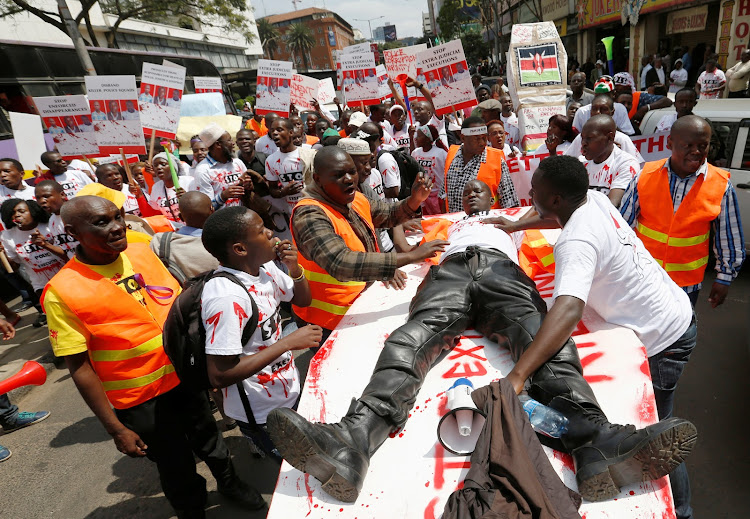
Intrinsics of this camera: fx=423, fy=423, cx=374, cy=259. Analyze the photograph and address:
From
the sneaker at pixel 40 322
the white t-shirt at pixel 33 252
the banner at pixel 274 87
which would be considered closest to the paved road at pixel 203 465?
the white t-shirt at pixel 33 252

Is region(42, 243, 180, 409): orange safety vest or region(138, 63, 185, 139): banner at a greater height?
region(138, 63, 185, 139): banner

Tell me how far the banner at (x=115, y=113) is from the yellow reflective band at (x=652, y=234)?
5205 millimetres

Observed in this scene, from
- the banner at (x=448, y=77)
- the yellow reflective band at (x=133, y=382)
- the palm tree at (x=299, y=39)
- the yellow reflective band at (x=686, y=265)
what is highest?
the palm tree at (x=299, y=39)

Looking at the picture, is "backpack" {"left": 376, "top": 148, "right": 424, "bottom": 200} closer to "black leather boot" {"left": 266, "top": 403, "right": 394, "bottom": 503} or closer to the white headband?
the white headband

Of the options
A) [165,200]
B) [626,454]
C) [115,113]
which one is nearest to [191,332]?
[626,454]

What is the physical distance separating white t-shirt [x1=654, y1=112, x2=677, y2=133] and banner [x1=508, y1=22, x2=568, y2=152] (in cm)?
174

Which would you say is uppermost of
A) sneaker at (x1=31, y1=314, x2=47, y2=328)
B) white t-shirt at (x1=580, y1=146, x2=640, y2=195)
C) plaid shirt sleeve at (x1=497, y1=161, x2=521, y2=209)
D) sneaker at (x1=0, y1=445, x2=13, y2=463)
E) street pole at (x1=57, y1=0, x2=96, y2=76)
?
street pole at (x1=57, y1=0, x2=96, y2=76)

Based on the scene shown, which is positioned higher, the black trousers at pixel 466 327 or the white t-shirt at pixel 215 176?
the white t-shirt at pixel 215 176

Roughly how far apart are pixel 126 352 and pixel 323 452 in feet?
3.89

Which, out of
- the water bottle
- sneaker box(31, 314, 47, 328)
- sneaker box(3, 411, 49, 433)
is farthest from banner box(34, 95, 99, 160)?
the water bottle

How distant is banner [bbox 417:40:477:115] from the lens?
571 centimetres

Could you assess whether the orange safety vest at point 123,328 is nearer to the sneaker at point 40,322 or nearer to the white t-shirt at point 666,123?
the sneaker at point 40,322

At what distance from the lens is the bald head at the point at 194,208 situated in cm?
279

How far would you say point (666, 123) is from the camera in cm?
523
